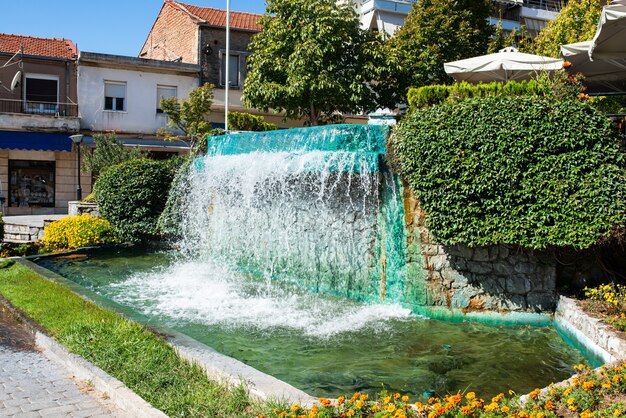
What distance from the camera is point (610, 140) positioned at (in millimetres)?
8250

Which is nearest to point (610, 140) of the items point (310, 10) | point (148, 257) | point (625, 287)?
point (625, 287)

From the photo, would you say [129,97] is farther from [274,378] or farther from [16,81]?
[274,378]

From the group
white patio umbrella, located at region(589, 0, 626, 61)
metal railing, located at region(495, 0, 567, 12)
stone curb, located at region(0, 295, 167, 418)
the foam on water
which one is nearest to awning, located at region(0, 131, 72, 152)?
the foam on water

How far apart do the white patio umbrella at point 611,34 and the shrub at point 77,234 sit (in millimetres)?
12158

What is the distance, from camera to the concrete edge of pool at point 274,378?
203 inches

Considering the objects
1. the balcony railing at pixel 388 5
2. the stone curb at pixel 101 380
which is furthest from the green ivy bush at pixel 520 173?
the balcony railing at pixel 388 5

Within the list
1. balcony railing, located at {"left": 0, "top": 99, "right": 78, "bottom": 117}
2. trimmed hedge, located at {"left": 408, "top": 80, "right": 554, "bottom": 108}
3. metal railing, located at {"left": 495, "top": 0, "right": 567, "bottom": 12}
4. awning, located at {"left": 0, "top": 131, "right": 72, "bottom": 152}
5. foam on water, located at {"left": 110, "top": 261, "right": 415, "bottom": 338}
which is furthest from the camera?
metal railing, located at {"left": 495, "top": 0, "right": 567, "bottom": 12}

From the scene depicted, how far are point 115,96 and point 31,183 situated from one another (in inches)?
218

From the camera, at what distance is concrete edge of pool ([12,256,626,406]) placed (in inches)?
203

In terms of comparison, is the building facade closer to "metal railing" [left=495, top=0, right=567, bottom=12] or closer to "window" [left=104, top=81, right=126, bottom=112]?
"window" [left=104, top=81, right=126, bottom=112]

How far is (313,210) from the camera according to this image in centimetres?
1108

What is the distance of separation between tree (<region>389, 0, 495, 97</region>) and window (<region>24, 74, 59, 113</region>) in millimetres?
15798

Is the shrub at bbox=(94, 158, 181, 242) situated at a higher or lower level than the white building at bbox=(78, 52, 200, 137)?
lower

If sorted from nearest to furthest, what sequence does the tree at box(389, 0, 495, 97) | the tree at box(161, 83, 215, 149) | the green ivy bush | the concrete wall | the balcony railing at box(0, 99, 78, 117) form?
the green ivy bush → the tree at box(389, 0, 495, 97) → the tree at box(161, 83, 215, 149) → the balcony railing at box(0, 99, 78, 117) → the concrete wall
